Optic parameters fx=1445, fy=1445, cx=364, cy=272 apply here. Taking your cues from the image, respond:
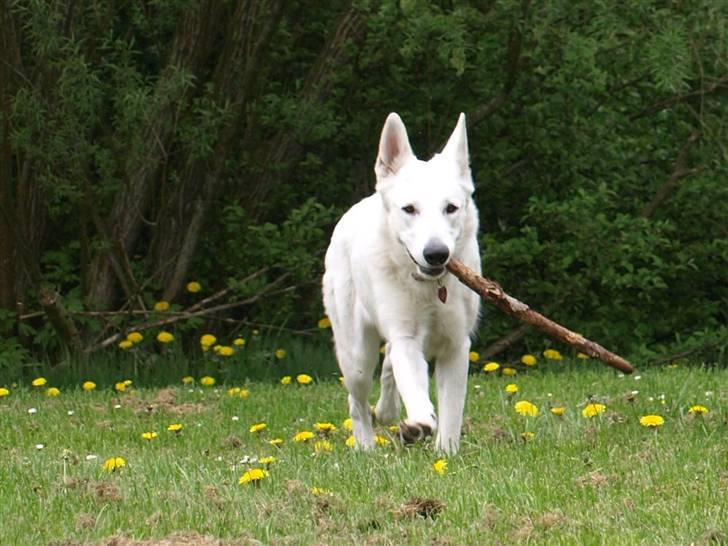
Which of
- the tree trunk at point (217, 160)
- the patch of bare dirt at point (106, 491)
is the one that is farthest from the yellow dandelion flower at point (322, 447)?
the tree trunk at point (217, 160)

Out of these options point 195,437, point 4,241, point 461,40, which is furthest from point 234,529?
point 4,241

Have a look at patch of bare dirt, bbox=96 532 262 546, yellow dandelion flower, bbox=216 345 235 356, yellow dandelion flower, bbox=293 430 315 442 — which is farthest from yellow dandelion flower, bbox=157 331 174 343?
patch of bare dirt, bbox=96 532 262 546

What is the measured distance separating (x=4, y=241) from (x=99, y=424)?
341cm

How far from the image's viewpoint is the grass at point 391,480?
4250 millimetres

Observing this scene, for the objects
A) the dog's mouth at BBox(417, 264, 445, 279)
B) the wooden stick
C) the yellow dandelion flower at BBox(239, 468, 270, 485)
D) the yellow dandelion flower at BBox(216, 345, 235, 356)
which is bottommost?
the yellow dandelion flower at BBox(216, 345, 235, 356)

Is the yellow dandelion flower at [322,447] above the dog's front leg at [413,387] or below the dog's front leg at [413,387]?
below

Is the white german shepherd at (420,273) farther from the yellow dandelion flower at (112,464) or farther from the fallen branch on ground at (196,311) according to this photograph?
the fallen branch on ground at (196,311)

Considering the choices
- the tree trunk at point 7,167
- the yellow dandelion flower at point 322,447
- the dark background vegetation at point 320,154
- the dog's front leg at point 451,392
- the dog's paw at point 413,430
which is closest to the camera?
the dog's paw at point 413,430

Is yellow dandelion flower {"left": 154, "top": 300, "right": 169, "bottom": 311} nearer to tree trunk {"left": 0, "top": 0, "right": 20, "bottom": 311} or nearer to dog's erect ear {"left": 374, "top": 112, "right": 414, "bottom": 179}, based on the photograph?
tree trunk {"left": 0, "top": 0, "right": 20, "bottom": 311}

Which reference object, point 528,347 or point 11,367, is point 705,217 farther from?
point 11,367

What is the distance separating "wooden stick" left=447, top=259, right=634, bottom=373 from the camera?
578 centimetres

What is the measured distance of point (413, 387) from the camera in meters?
5.82

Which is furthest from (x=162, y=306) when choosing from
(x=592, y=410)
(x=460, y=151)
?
(x=592, y=410)

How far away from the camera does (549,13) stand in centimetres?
960
